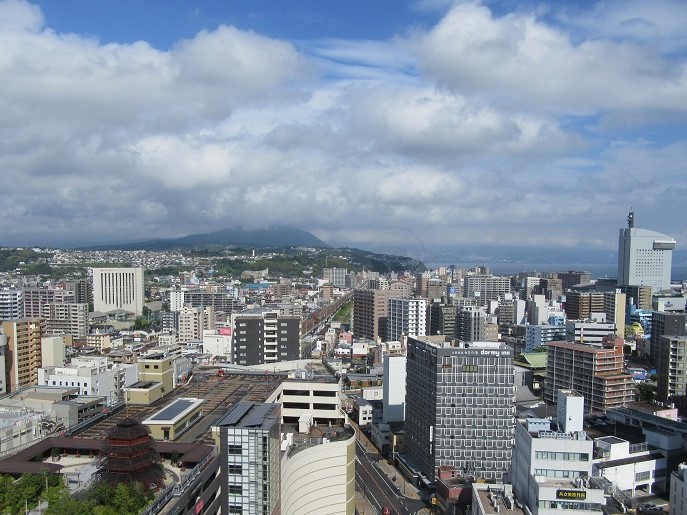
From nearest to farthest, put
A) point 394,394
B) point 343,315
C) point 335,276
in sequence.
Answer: point 394,394 < point 343,315 < point 335,276

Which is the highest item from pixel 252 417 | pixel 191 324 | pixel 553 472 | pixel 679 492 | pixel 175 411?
pixel 252 417

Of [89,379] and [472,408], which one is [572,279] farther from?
[89,379]

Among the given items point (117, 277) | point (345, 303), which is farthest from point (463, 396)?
point (345, 303)

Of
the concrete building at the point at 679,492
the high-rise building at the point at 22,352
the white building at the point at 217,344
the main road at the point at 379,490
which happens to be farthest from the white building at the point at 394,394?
the white building at the point at 217,344

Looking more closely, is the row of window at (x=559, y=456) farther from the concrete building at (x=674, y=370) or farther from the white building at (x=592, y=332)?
the white building at (x=592, y=332)

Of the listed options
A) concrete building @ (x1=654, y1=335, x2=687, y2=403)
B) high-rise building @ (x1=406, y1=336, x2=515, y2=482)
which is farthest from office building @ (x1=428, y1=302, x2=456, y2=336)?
high-rise building @ (x1=406, y1=336, x2=515, y2=482)

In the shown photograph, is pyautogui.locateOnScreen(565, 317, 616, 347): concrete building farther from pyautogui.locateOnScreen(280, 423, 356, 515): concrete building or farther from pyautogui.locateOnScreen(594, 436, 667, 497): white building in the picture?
pyautogui.locateOnScreen(280, 423, 356, 515): concrete building

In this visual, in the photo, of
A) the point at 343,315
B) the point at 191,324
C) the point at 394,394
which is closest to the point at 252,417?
the point at 394,394

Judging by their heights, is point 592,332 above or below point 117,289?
above
